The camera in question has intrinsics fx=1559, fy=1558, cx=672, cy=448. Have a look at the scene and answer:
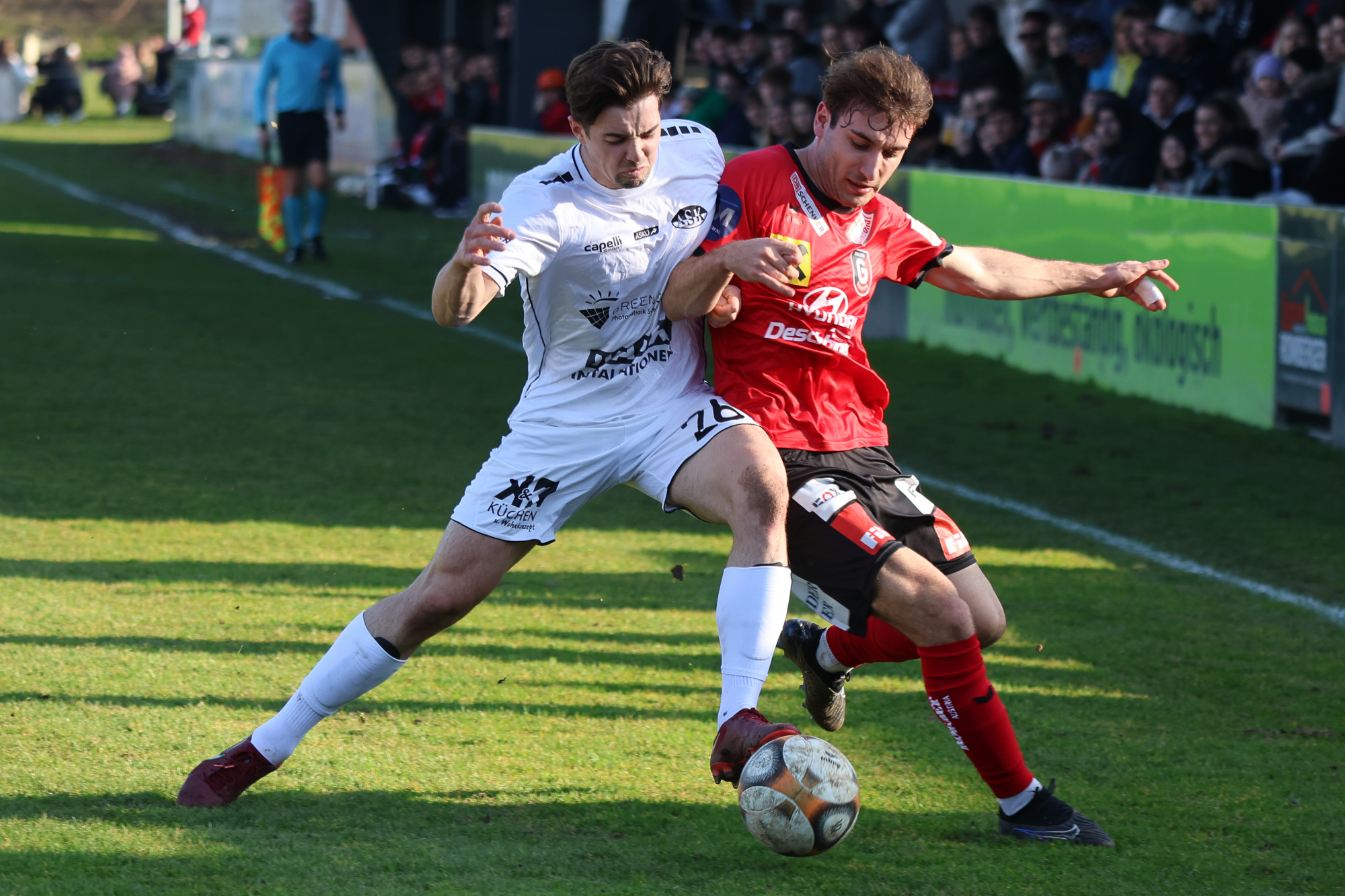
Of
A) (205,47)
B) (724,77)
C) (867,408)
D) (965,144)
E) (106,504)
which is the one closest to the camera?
(867,408)

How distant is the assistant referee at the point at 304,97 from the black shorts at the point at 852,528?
11.5 meters

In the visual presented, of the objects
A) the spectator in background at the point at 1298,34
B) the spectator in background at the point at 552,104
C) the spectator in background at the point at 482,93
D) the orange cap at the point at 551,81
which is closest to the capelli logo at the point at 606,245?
the spectator in background at the point at 1298,34

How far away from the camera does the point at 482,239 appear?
3547 mm

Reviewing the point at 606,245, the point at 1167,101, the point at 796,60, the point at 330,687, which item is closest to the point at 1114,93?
the point at 1167,101

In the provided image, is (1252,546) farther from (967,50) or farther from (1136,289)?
(967,50)

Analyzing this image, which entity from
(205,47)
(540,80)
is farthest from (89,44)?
(540,80)

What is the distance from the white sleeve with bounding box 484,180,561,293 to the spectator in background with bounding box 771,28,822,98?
38.8 ft

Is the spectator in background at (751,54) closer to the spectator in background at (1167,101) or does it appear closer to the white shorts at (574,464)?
the spectator in background at (1167,101)

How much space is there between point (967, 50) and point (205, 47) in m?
26.2

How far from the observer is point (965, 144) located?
13.0 metres

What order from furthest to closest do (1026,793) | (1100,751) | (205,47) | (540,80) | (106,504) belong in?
1. (205,47)
2. (540,80)
3. (106,504)
4. (1100,751)
5. (1026,793)

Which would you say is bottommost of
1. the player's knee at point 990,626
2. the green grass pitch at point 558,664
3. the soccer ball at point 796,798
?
the green grass pitch at point 558,664

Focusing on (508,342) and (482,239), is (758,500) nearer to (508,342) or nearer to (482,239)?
(482,239)

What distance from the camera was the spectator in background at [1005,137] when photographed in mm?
12242
